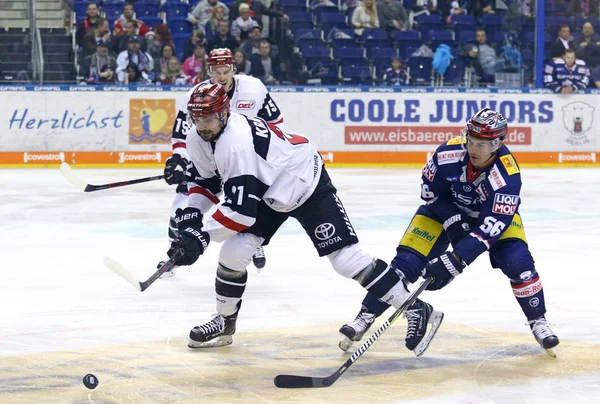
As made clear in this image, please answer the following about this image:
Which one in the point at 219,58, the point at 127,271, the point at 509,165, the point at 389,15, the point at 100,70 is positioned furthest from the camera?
the point at 389,15

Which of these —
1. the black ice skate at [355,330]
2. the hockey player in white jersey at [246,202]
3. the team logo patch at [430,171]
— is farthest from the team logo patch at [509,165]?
the black ice skate at [355,330]

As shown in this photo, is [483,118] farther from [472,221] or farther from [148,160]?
[148,160]

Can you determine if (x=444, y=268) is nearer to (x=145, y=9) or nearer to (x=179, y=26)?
(x=179, y=26)

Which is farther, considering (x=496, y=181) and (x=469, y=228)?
(x=469, y=228)

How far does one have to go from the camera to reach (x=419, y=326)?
437 cm

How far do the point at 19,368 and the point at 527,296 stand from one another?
2.02 meters

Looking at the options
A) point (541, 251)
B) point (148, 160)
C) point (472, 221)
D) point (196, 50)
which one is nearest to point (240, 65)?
point (196, 50)

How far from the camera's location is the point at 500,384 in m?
3.94

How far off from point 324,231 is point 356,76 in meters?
9.02

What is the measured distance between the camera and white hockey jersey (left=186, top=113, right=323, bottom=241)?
3.99m

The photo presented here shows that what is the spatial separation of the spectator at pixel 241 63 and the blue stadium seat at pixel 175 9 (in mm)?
1106

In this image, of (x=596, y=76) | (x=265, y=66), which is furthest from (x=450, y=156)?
(x=596, y=76)

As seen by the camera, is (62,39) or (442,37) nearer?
(62,39)

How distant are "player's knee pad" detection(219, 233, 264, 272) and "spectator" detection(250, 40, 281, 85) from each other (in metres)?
8.47
